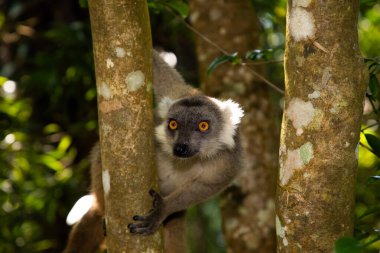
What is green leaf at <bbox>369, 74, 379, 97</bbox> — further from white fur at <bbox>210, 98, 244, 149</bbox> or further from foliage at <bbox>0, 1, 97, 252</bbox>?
foliage at <bbox>0, 1, 97, 252</bbox>

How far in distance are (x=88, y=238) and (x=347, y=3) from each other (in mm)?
3419

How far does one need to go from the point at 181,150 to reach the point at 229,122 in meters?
0.63

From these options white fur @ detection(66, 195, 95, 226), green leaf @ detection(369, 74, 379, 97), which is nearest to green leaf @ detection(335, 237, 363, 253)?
green leaf @ detection(369, 74, 379, 97)

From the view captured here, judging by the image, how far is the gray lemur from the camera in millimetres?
5043

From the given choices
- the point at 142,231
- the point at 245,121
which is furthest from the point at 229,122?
the point at 142,231

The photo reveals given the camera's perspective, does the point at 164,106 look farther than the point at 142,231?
Yes

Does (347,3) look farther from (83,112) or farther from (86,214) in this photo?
(83,112)

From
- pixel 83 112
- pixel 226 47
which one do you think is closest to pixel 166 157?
pixel 226 47

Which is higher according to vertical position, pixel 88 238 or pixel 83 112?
pixel 83 112

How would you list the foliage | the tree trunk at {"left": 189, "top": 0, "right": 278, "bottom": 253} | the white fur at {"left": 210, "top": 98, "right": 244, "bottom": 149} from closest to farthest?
the white fur at {"left": 210, "top": 98, "right": 244, "bottom": 149} → the tree trunk at {"left": 189, "top": 0, "right": 278, "bottom": 253} → the foliage

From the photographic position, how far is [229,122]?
539 centimetres

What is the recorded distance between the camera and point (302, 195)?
3109 millimetres

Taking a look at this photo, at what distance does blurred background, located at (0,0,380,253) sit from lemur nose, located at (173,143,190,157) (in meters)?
1.84

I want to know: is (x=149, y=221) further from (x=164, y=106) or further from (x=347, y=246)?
(x=164, y=106)
